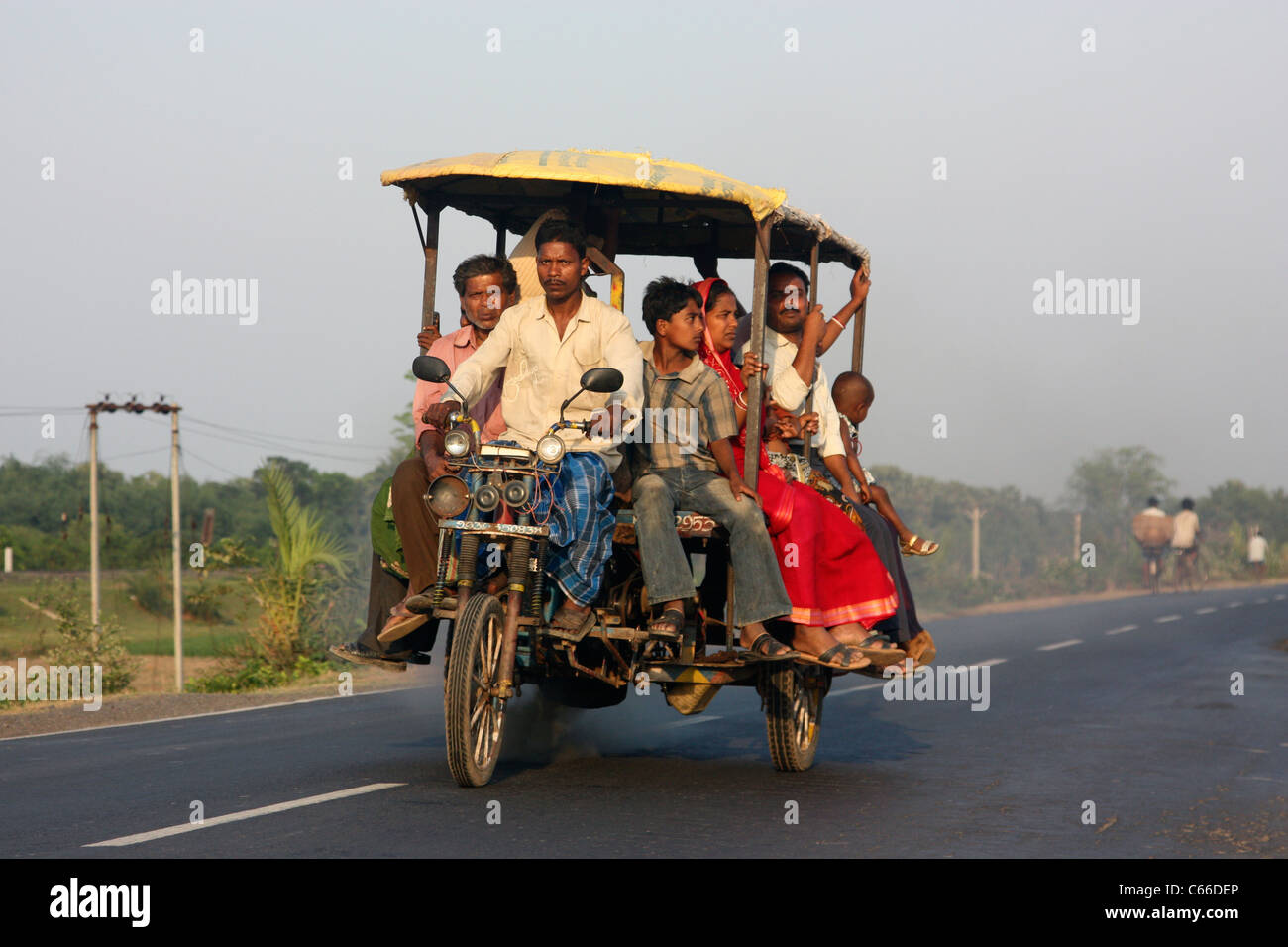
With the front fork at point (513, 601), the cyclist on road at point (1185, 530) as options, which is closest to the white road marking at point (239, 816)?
the front fork at point (513, 601)

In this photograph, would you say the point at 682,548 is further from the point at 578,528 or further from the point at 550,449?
the point at 550,449

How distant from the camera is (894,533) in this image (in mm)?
10180

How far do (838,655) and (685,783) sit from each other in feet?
3.75

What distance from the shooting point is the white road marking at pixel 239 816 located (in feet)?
22.0

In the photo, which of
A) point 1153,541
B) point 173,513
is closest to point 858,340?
point 173,513

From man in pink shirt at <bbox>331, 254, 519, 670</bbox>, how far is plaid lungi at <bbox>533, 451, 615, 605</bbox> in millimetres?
664

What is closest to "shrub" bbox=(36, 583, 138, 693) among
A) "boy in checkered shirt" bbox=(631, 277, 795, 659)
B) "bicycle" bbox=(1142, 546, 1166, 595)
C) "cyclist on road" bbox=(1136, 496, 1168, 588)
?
"boy in checkered shirt" bbox=(631, 277, 795, 659)

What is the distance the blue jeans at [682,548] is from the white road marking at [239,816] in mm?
1836

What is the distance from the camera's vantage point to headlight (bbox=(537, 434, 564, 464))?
7.84 m

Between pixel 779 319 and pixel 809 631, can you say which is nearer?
pixel 809 631

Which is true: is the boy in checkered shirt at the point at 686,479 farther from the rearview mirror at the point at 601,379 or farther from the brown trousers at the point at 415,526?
the brown trousers at the point at 415,526
